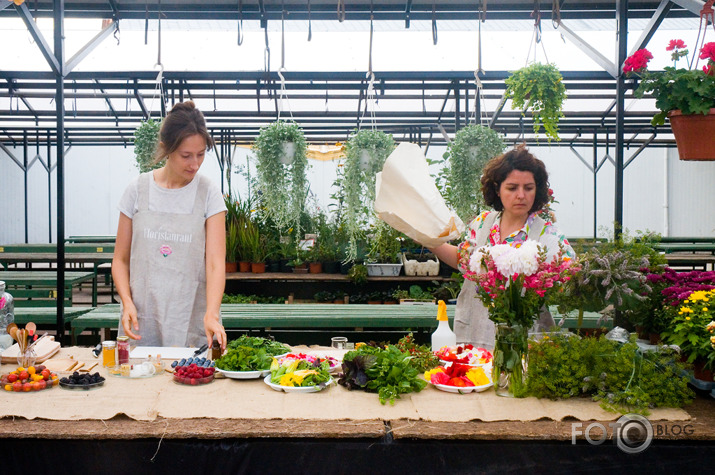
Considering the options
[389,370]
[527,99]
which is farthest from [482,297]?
[527,99]

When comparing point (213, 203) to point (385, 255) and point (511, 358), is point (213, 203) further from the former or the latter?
point (385, 255)

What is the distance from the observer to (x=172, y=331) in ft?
8.80

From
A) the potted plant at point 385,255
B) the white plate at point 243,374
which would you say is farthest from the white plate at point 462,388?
the potted plant at point 385,255

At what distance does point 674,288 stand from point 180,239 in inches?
80.0

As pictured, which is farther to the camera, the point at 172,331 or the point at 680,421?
the point at 172,331

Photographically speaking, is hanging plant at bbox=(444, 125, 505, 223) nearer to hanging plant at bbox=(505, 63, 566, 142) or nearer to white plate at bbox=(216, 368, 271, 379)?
hanging plant at bbox=(505, 63, 566, 142)

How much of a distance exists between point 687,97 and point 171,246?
7.72 ft

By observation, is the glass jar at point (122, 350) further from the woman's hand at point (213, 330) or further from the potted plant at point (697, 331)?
the potted plant at point (697, 331)

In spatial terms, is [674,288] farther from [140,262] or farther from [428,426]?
[140,262]

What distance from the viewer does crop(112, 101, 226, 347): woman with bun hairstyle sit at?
2621mm

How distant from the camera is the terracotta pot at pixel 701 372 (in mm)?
2131

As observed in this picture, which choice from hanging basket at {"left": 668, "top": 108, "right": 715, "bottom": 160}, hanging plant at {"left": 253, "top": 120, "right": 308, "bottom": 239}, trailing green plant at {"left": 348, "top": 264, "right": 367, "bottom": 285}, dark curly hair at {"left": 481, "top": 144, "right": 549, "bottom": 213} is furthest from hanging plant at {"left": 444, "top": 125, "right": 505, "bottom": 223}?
trailing green plant at {"left": 348, "top": 264, "right": 367, "bottom": 285}

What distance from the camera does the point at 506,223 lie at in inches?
110

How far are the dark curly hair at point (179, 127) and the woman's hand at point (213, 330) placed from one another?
735 mm
